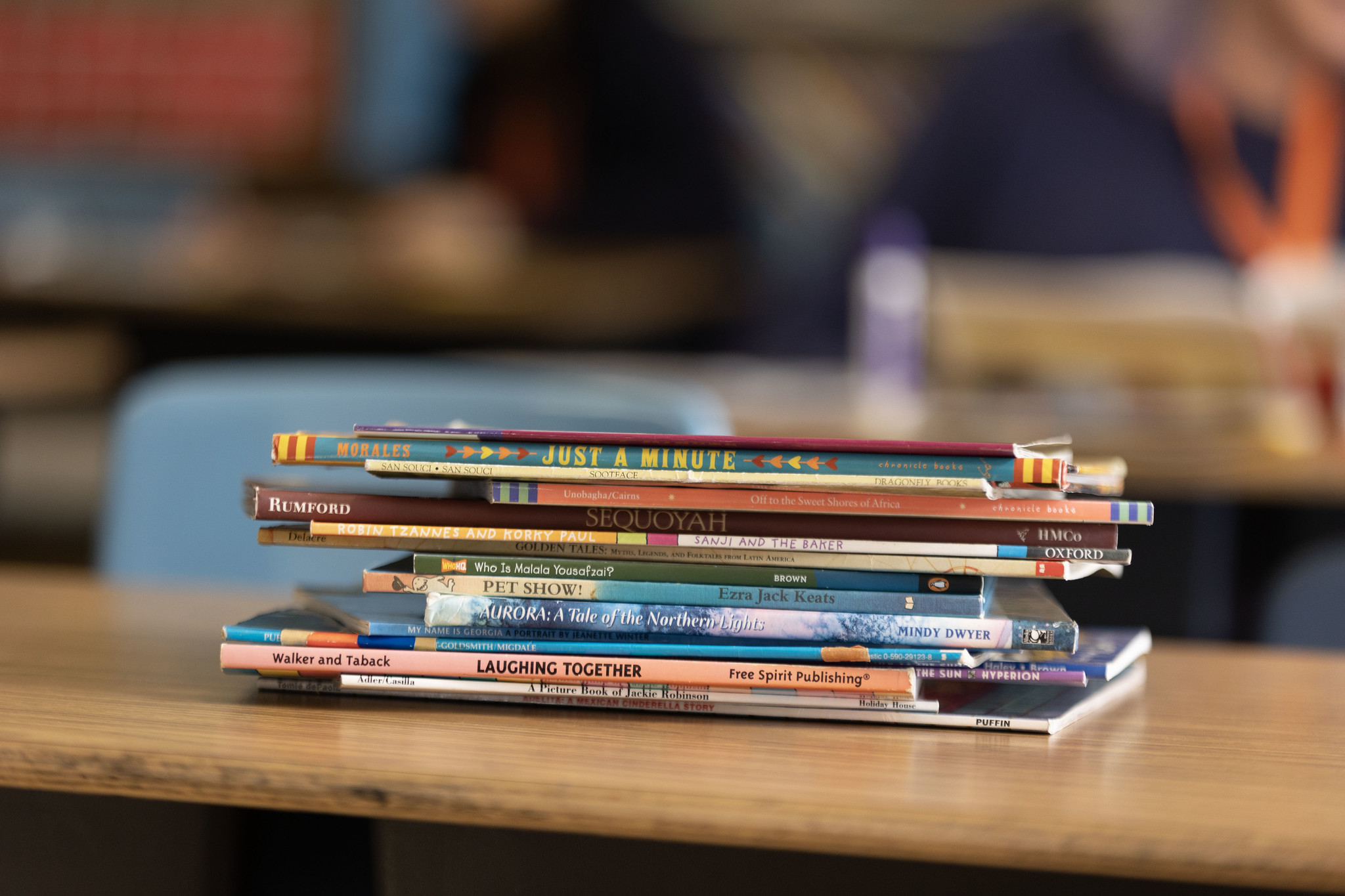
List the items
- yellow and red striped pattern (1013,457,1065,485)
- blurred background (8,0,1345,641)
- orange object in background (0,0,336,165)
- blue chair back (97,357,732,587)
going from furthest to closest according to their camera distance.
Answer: orange object in background (0,0,336,165)
blurred background (8,0,1345,641)
blue chair back (97,357,732,587)
yellow and red striped pattern (1013,457,1065,485)

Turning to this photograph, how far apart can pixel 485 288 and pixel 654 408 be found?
184 centimetres

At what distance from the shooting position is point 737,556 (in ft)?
1.69

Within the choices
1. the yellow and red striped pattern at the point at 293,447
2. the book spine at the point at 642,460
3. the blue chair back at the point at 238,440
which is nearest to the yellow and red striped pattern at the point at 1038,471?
the book spine at the point at 642,460

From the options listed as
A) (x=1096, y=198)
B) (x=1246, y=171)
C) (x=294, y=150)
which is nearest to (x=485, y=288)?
(x=1096, y=198)

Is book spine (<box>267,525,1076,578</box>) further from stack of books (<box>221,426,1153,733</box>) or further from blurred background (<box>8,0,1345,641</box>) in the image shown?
blurred background (<box>8,0,1345,641</box>)

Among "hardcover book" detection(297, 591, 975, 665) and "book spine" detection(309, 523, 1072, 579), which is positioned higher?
"book spine" detection(309, 523, 1072, 579)

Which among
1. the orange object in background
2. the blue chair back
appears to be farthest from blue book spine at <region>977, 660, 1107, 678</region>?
the orange object in background

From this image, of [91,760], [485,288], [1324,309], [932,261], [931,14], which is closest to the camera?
[91,760]

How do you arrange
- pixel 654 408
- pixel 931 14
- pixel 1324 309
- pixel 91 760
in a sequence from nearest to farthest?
pixel 91 760
pixel 654 408
pixel 1324 309
pixel 931 14

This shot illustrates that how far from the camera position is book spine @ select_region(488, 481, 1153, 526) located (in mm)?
496

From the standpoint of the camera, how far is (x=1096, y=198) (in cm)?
235

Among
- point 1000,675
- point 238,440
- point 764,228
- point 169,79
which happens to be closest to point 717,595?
point 1000,675

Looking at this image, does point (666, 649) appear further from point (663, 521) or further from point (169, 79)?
point (169, 79)

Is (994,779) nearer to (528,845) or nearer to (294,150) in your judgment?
(528,845)
